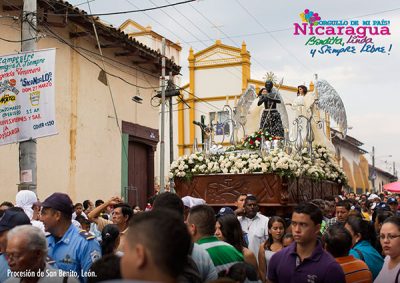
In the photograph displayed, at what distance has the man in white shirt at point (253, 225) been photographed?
736 cm

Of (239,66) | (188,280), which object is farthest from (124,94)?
(239,66)

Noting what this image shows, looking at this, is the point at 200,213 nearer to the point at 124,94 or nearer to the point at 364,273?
the point at 364,273

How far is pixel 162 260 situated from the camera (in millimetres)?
2193

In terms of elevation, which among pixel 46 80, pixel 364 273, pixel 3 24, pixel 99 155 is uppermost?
pixel 3 24

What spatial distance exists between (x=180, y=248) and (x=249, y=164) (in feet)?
25.9

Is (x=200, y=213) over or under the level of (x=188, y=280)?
over

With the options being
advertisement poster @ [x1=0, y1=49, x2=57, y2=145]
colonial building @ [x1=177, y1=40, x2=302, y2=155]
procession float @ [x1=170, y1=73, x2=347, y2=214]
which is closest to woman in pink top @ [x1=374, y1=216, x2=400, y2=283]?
procession float @ [x1=170, y1=73, x2=347, y2=214]

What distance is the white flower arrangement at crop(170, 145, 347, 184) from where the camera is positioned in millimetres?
9867

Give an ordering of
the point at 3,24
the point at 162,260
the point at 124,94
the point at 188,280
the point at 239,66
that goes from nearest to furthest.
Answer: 1. the point at 162,260
2. the point at 188,280
3. the point at 3,24
4. the point at 124,94
5. the point at 239,66

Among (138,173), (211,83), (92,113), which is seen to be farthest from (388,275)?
(211,83)

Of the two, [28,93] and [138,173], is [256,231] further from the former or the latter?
[138,173]

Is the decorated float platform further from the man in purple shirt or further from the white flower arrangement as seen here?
the man in purple shirt

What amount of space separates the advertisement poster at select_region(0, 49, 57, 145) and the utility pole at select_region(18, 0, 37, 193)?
35cm

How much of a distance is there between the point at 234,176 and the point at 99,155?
6.26 meters
